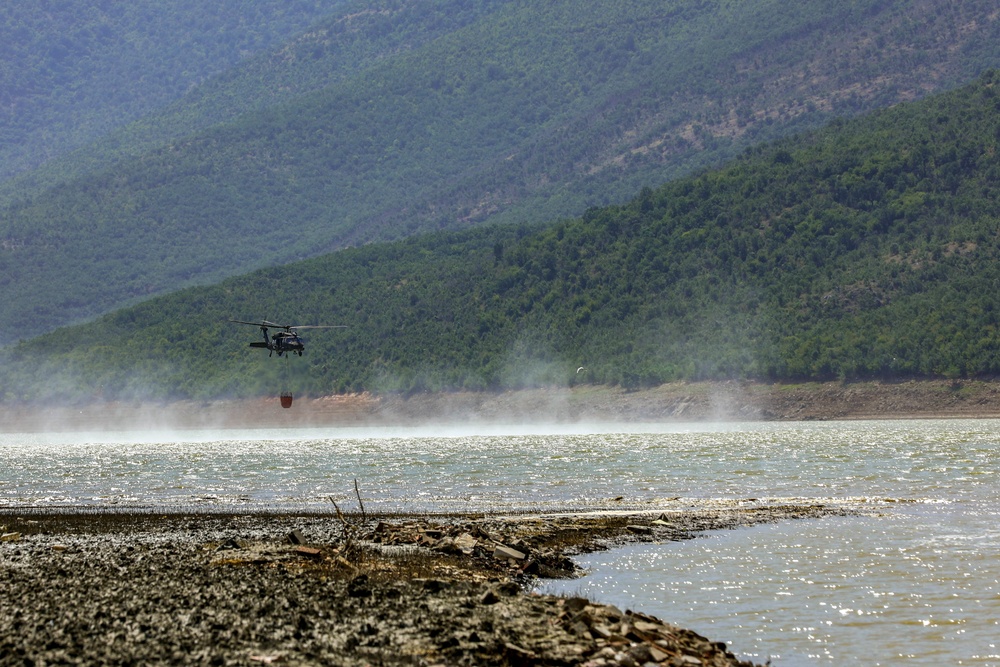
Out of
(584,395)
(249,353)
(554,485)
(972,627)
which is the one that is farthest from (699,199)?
(972,627)

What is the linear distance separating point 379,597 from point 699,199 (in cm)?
15298

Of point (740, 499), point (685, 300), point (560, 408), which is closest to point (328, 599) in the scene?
point (740, 499)

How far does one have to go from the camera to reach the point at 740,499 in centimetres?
4106

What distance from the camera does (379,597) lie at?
2223cm

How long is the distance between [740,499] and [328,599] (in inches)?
841

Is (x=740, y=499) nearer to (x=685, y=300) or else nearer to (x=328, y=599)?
(x=328, y=599)

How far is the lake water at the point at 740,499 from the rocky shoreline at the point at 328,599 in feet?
6.18

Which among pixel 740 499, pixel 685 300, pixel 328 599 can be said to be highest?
pixel 685 300

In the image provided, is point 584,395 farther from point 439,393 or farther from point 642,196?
point 642,196

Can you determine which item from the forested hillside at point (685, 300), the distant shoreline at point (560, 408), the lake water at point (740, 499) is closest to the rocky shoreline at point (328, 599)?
the lake water at point (740, 499)

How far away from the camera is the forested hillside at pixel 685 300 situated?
13250cm

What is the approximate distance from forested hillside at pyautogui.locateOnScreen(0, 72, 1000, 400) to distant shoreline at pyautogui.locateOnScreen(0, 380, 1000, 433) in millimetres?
2149

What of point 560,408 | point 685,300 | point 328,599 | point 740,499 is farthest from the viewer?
point 685,300

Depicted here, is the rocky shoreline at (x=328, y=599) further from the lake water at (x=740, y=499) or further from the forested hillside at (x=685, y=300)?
the forested hillside at (x=685, y=300)
